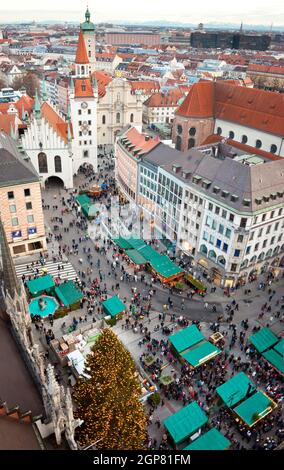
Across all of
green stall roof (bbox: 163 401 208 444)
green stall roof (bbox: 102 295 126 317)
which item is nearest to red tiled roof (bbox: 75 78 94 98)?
green stall roof (bbox: 102 295 126 317)

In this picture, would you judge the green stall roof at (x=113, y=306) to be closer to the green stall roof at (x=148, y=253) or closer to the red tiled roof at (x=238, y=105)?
the green stall roof at (x=148, y=253)

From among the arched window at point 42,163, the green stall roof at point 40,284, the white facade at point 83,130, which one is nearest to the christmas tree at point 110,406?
the green stall roof at point 40,284

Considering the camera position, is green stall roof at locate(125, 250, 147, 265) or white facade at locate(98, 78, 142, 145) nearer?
green stall roof at locate(125, 250, 147, 265)

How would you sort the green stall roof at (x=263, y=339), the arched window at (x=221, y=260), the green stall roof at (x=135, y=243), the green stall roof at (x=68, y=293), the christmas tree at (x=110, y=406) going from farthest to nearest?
the green stall roof at (x=135, y=243), the arched window at (x=221, y=260), the green stall roof at (x=68, y=293), the green stall roof at (x=263, y=339), the christmas tree at (x=110, y=406)

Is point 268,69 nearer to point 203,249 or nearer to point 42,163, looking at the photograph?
point 42,163

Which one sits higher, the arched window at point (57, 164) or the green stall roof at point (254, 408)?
the arched window at point (57, 164)

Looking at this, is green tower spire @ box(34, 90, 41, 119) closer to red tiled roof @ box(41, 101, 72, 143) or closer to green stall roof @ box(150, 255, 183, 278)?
red tiled roof @ box(41, 101, 72, 143)
